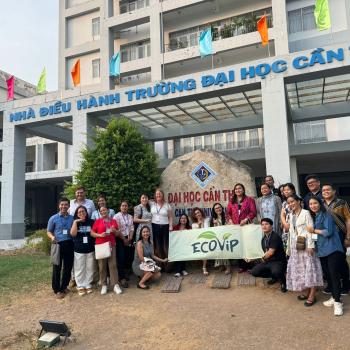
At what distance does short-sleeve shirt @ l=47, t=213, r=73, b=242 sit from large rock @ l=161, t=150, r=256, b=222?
2803 mm

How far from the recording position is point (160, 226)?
746 centimetres

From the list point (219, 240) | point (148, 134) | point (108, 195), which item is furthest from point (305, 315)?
point (148, 134)

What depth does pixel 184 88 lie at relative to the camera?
13.3 metres

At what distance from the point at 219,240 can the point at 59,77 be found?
25946 mm

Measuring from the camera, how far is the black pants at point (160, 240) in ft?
24.4

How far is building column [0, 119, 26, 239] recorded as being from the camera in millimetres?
16916

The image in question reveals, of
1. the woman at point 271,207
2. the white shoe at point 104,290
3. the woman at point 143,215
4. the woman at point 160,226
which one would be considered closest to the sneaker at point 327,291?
the woman at point 271,207

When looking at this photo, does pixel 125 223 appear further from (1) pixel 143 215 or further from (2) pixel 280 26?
(2) pixel 280 26

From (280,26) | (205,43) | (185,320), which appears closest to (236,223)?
(185,320)

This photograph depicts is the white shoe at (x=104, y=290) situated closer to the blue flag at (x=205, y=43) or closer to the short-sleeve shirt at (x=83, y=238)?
the short-sleeve shirt at (x=83, y=238)

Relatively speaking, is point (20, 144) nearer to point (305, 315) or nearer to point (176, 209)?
point (176, 209)

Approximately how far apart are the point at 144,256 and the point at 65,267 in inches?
57.2

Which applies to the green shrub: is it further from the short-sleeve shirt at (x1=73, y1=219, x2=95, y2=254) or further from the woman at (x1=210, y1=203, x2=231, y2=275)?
the woman at (x1=210, y1=203, x2=231, y2=275)

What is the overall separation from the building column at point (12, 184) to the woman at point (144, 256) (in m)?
11.8
